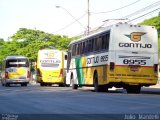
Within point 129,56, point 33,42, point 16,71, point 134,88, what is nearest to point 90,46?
point 134,88

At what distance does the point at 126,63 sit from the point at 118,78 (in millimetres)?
939

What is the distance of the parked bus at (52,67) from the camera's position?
163 feet

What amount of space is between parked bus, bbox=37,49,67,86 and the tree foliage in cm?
5123

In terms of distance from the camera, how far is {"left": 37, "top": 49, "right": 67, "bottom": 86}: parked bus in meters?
49.7

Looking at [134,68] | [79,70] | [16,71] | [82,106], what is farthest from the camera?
[16,71]

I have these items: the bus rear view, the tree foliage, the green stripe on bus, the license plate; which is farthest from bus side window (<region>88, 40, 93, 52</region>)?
the tree foliage

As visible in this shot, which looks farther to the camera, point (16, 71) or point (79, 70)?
point (16, 71)

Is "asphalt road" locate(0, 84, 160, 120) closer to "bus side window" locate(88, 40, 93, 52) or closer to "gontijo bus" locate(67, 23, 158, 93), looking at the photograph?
"gontijo bus" locate(67, 23, 158, 93)

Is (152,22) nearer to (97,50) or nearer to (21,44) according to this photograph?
(21,44)

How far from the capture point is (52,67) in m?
50.1

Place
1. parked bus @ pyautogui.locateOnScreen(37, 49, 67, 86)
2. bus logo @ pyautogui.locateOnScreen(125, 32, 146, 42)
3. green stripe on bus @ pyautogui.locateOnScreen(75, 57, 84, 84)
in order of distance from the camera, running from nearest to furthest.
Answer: bus logo @ pyautogui.locateOnScreen(125, 32, 146, 42) < green stripe on bus @ pyautogui.locateOnScreen(75, 57, 84, 84) < parked bus @ pyautogui.locateOnScreen(37, 49, 67, 86)

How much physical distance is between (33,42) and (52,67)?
54869 mm

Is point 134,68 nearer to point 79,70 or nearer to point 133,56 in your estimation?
point 133,56

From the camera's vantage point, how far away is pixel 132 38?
101 feet
